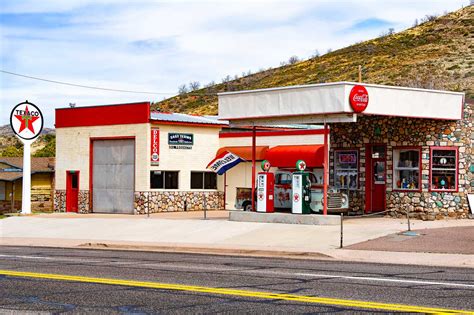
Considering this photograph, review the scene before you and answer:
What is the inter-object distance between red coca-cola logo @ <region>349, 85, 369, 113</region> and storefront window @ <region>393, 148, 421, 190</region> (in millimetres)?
4167

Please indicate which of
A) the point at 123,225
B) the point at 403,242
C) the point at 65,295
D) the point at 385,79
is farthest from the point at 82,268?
the point at 385,79

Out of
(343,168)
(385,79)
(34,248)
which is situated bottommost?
(34,248)

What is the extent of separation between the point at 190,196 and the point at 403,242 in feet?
64.6

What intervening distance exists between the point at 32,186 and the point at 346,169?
21140 millimetres

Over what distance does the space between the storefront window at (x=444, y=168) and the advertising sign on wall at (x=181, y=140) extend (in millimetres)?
14911

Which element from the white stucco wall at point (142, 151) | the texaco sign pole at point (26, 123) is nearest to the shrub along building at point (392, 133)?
the white stucco wall at point (142, 151)

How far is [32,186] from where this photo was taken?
45969 millimetres

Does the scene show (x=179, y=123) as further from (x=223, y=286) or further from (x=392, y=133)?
(x=223, y=286)

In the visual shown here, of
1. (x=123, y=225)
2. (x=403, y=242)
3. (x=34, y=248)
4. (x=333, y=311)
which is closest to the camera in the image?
(x=333, y=311)

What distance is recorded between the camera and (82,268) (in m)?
17.2

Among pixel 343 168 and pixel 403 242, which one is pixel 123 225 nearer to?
pixel 343 168

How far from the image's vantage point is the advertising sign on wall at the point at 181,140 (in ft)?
132

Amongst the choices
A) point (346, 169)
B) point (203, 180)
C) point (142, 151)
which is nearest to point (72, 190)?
point (142, 151)

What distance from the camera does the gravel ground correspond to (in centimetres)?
2112
